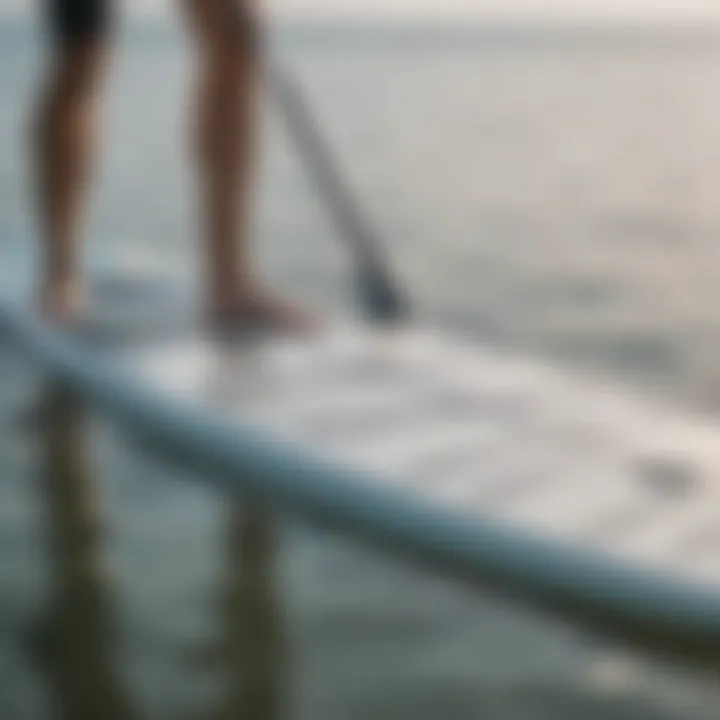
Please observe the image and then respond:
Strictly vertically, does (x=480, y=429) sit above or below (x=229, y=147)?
below

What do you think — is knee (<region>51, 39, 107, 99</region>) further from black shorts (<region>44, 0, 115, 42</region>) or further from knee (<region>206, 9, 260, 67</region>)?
knee (<region>206, 9, 260, 67</region>)

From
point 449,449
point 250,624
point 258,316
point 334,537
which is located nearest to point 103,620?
point 250,624

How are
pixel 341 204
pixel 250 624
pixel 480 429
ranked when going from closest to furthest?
pixel 250 624 < pixel 480 429 < pixel 341 204

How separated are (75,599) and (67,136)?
3.55 ft

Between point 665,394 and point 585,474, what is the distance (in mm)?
756

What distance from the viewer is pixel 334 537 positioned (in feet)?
6.81

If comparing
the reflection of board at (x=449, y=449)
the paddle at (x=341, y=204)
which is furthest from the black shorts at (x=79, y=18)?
the reflection of board at (x=449, y=449)

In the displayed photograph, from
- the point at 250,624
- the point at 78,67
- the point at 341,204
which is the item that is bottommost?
the point at 250,624

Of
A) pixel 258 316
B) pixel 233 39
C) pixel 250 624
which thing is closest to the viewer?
pixel 250 624

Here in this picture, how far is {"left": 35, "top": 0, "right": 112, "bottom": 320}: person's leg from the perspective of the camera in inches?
106

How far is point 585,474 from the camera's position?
202cm

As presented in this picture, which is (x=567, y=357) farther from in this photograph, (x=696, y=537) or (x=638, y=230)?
(x=638, y=230)

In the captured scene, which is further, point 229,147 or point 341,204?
point 341,204

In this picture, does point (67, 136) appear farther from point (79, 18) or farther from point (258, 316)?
point (258, 316)
